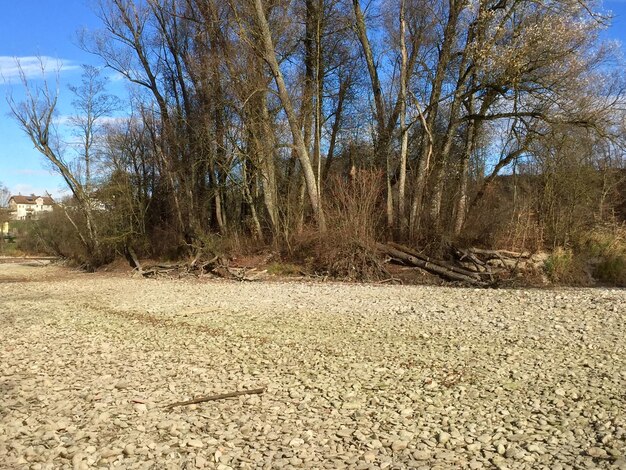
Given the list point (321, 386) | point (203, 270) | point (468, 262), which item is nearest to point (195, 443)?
point (321, 386)

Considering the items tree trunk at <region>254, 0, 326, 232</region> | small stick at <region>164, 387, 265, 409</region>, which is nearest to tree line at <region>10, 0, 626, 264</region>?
tree trunk at <region>254, 0, 326, 232</region>

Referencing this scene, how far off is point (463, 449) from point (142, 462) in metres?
2.72

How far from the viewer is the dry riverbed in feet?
14.8

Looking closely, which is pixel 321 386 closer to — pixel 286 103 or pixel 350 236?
pixel 350 236

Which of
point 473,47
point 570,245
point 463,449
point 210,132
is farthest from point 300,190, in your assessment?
point 463,449

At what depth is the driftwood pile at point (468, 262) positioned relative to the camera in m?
16.0

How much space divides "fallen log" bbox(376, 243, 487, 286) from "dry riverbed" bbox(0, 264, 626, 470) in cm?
437

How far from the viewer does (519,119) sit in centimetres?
1836

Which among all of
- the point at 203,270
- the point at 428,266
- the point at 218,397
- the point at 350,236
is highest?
the point at 350,236

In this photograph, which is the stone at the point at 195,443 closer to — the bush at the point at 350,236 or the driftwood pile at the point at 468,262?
the driftwood pile at the point at 468,262

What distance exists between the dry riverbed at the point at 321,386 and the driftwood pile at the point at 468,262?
4467mm

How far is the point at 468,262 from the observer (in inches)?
669

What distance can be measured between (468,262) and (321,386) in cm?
1191

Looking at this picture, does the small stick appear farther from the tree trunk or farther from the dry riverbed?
the tree trunk
